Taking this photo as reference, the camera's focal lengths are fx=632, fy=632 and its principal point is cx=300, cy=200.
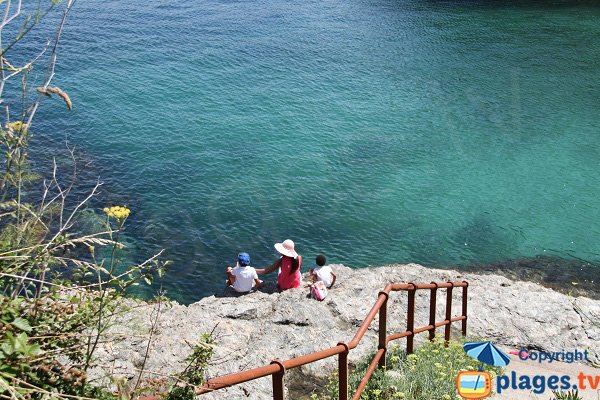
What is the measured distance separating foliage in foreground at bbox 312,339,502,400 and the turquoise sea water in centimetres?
880

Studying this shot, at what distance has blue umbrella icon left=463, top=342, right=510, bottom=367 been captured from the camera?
28.6ft

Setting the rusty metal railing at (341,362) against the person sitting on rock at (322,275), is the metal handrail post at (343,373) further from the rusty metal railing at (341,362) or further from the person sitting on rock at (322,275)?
the person sitting on rock at (322,275)

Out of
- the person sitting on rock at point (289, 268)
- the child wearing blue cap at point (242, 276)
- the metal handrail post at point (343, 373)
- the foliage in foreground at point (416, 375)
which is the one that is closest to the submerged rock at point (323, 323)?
the child wearing blue cap at point (242, 276)

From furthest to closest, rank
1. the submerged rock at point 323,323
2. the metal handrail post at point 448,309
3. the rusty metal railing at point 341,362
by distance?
the metal handrail post at point 448,309, the submerged rock at point 323,323, the rusty metal railing at point 341,362

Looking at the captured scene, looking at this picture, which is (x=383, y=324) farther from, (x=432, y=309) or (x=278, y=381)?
(x=278, y=381)

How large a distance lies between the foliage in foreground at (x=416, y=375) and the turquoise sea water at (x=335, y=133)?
8804mm

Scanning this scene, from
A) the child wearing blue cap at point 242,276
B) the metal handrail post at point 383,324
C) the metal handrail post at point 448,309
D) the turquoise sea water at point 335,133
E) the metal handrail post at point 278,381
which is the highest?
the metal handrail post at point 278,381

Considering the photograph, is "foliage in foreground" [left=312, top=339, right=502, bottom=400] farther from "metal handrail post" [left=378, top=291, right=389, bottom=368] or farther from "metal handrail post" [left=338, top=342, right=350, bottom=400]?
"metal handrail post" [left=338, top=342, right=350, bottom=400]

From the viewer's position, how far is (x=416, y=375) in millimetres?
7660

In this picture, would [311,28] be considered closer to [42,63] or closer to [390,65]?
[390,65]

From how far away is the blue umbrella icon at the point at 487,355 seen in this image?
343 inches

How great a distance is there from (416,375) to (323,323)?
12.1 ft

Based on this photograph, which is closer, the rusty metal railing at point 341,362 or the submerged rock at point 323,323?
the rusty metal railing at point 341,362

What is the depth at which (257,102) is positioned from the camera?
28.4 metres
